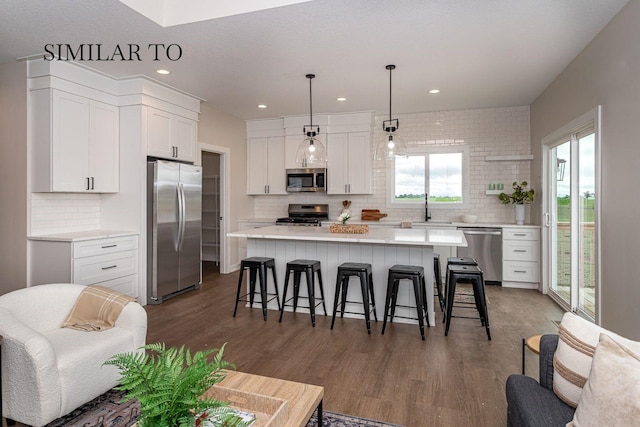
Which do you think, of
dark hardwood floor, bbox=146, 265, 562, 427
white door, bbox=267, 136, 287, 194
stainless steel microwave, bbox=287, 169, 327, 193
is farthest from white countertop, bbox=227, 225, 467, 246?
white door, bbox=267, 136, 287, 194

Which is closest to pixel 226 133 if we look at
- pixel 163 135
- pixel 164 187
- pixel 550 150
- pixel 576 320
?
pixel 163 135

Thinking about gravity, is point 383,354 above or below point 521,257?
below

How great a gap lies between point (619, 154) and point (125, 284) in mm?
5156

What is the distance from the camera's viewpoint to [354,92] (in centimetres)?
514

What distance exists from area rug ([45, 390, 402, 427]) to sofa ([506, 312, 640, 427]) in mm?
848

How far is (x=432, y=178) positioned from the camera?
6.39 meters

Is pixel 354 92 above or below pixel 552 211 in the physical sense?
above

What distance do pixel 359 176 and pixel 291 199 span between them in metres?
1.47

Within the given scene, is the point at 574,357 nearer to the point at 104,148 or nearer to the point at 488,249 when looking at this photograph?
the point at 488,249

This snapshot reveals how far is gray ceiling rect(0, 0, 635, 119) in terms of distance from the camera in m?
2.94

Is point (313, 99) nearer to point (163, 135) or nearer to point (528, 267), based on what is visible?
point (163, 135)

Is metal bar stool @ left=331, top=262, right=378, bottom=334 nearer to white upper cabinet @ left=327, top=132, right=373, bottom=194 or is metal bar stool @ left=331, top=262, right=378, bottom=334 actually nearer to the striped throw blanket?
the striped throw blanket

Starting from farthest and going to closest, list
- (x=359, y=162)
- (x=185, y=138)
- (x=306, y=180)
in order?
1. (x=306, y=180)
2. (x=359, y=162)
3. (x=185, y=138)

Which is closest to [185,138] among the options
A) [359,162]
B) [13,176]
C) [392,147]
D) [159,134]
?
→ [159,134]
